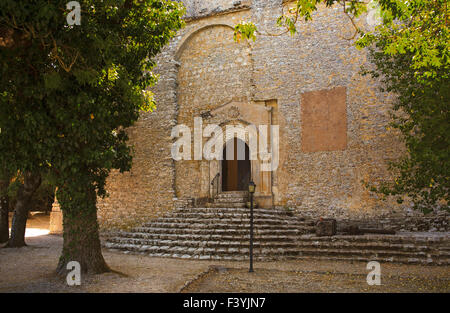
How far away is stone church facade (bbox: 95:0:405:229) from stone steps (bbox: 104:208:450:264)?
4.72 ft

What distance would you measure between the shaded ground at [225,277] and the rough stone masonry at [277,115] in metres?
3.64

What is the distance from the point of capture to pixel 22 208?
10484mm

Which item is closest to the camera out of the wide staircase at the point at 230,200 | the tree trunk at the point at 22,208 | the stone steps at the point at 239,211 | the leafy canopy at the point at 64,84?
the leafy canopy at the point at 64,84

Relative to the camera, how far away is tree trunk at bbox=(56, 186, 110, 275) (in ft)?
20.2

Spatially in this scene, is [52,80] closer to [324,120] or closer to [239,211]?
[239,211]

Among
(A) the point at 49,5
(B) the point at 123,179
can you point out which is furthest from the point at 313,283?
(B) the point at 123,179

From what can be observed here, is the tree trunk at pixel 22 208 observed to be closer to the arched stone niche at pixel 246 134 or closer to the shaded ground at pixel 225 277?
the shaded ground at pixel 225 277

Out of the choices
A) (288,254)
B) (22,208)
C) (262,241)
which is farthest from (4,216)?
(288,254)

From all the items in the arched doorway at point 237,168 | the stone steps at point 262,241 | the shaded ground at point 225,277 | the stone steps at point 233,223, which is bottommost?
→ the shaded ground at point 225,277

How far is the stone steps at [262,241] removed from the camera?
8125 mm

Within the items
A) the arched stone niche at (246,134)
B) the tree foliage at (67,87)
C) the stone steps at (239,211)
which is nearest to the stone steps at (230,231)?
the stone steps at (239,211)

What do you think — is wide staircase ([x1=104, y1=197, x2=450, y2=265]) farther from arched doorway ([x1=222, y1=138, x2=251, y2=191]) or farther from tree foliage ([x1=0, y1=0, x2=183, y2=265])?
tree foliage ([x1=0, y1=0, x2=183, y2=265])

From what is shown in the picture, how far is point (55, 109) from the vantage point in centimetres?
557
